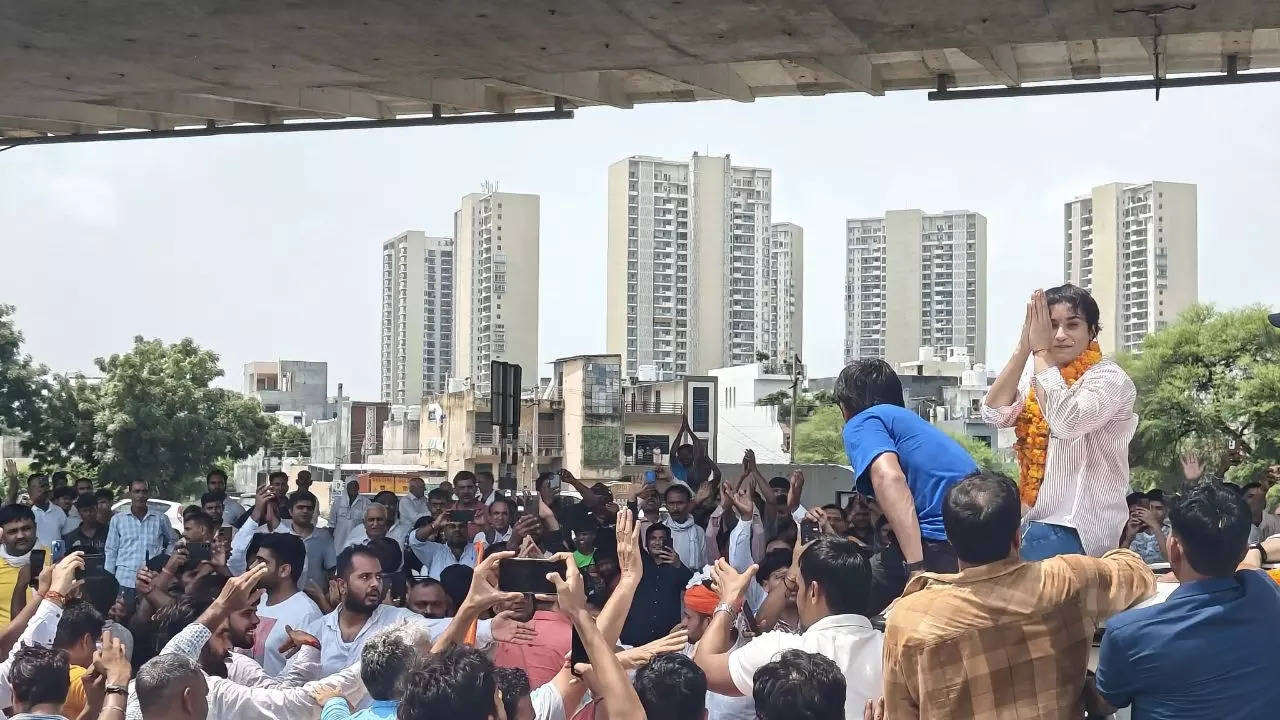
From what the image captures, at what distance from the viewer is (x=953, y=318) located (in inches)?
5103

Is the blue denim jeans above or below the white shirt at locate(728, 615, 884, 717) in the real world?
above

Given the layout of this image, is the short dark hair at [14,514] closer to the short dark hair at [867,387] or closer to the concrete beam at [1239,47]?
the short dark hair at [867,387]

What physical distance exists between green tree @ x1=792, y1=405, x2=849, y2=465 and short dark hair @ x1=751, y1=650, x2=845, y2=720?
70.3 metres

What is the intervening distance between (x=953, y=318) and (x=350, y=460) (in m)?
67.3

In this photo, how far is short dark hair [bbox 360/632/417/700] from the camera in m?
4.11

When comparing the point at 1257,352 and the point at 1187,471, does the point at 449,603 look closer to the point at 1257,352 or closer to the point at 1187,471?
the point at 1187,471

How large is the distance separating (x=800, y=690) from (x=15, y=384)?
2531cm

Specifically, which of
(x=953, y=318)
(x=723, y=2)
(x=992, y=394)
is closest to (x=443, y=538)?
(x=723, y=2)

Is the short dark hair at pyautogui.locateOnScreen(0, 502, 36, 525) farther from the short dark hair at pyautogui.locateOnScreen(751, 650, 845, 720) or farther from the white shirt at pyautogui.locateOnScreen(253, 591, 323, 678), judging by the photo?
the short dark hair at pyautogui.locateOnScreen(751, 650, 845, 720)

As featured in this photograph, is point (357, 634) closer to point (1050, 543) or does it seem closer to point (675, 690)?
point (675, 690)

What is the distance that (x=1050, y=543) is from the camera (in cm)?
429

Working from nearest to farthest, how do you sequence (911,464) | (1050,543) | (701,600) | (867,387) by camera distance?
(1050,543)
(911,464)
(867,387)
(701,600)

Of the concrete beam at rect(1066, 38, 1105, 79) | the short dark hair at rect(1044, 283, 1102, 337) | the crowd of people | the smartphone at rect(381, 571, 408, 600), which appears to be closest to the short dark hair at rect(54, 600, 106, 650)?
the crowd of people

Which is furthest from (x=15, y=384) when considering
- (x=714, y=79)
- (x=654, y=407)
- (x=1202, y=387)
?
(x=654, y=407)
